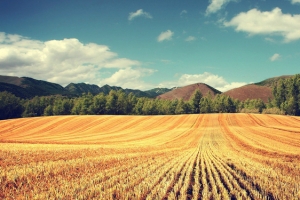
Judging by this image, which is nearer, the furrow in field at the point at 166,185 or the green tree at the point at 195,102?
the furrow in field at the point at 166,185

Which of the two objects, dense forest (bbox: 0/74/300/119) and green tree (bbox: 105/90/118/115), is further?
green tree (bbox: 105/90/118/115)

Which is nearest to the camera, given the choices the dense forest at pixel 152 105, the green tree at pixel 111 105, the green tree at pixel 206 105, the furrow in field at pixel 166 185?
the furrow in field at pixel 166 185

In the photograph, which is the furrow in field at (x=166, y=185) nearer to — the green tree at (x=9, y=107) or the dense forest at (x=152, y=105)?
the dense forest at (x=152, y=105)

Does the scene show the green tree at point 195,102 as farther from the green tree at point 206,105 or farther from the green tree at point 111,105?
the green tree at point 111,105

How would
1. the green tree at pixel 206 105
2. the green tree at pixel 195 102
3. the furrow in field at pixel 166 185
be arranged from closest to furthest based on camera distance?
the furrow in field at pixel 166 185, the green tree at pixel 206 105, the green tree at pixel 195 102

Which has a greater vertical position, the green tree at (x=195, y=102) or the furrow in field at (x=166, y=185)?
the green tree at (x=195, y=102)

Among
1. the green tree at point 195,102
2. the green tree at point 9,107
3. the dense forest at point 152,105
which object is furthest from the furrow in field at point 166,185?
the green tree at point 9,107

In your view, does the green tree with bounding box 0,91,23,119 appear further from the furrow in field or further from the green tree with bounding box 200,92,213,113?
the furrow in field

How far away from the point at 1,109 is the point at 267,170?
138 m

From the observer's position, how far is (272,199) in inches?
305

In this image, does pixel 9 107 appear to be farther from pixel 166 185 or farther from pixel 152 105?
pixel 166 185

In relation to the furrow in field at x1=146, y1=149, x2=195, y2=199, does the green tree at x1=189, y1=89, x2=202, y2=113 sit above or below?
above

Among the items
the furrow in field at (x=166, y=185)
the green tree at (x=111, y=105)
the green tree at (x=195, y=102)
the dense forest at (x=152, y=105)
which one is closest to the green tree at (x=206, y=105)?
the dense forest at (x=152, y=105)

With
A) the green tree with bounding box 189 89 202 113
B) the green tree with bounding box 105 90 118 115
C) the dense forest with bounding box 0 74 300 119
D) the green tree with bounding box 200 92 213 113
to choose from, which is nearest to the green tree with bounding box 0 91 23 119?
the dense forest with bounding box 0 74 300 119
